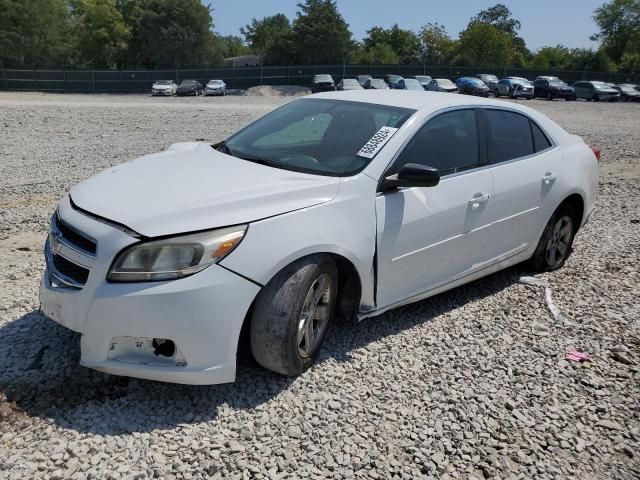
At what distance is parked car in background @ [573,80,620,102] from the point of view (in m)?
42.8

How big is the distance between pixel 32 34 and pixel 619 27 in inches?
2870

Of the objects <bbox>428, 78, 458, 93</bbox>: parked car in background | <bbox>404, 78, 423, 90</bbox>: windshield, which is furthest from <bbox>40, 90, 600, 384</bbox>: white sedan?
<bbox>428, 78, 458, 93</bbox>: parked car in background

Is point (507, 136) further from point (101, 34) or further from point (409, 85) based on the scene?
point (101, 34)

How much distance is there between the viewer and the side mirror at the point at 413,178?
343 cm

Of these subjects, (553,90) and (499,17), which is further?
(499,17)

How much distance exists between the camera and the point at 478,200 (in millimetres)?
4047

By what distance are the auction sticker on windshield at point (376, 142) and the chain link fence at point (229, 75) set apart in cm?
4957


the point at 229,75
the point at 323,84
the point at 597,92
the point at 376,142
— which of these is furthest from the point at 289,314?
the point at 229,75

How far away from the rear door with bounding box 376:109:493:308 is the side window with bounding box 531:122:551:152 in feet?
2.65

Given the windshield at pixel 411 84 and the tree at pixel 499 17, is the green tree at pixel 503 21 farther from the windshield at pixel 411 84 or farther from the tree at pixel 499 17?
the windshield at pixel 411 84

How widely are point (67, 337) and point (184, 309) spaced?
4.34 ft

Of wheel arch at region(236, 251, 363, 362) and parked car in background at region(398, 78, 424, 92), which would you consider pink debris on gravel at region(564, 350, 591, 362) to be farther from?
parked car in background at region(398, 78, 424, 92)

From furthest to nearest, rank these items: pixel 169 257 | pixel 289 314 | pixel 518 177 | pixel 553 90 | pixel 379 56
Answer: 1. pixel 379 56
2. pixel 553 90
3. pixel 518 177
4. pixel 289 314
5. pixel 169 257

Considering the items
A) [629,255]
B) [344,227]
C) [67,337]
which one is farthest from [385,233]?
[629,255]
